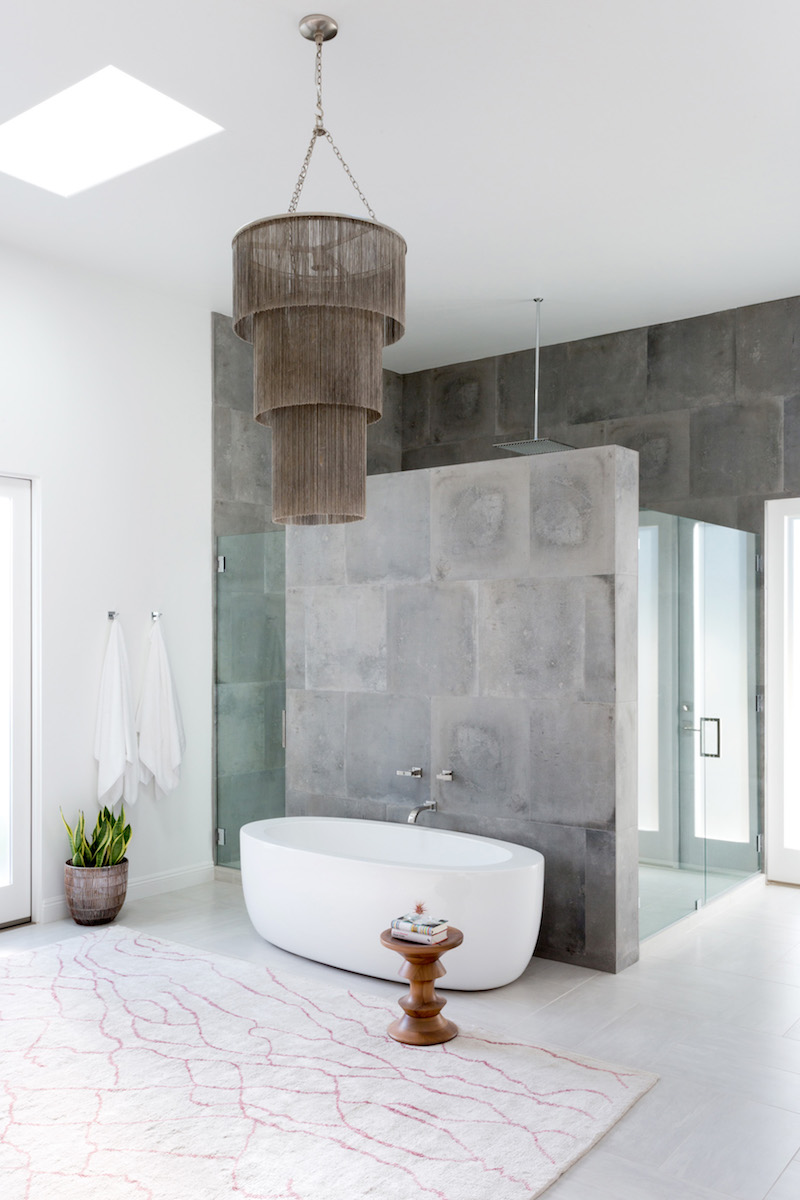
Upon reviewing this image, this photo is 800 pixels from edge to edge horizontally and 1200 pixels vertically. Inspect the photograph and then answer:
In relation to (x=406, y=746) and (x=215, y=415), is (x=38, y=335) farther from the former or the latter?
(x=406, y=746)

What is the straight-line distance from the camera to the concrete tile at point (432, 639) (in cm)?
421

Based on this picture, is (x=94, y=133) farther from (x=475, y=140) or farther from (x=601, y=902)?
(x=601, y=902)

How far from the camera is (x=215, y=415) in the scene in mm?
5242

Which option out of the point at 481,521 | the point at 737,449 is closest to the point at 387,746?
the point at 481,521

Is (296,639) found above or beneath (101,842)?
above

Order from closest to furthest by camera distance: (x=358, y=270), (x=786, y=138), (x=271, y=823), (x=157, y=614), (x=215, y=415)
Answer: (x=358, y=270) → (x=786, y=138) → (x=271, y=823) → (x=157, y=614) → (x=215, y=415)

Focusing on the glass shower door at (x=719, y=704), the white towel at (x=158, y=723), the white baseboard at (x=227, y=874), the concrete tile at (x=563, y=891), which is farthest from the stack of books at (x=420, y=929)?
the white baseboard at (x=227, y=874)

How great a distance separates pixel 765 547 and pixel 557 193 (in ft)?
7.12

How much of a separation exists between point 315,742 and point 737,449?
8.68 ft


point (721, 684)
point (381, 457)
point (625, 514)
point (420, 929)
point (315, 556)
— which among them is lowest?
point (420, 929)

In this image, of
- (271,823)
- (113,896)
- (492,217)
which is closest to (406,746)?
(271,823)

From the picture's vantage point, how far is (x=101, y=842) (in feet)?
14.4

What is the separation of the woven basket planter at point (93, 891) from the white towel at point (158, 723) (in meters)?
0.56

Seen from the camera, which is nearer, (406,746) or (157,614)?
(406,746)
